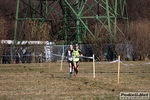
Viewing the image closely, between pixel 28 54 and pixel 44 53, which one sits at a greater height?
pixel 44 53

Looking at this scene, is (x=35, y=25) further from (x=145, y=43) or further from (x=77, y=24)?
(x=145, y=43)

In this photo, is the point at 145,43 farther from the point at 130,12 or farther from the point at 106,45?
the point at 130,12

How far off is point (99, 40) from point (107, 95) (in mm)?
33854

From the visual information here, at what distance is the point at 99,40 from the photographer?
48219 mm

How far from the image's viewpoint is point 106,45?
4806 centimetres

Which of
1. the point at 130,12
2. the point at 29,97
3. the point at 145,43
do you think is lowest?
the point at 29,97

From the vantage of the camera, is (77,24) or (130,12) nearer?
(77,24)

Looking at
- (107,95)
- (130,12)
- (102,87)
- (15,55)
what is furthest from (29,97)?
(130,12)

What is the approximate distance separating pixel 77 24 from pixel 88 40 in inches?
102

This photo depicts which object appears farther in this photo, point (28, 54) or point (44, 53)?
point (28, 54)

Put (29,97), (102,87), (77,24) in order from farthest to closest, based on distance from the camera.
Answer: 1. (77,24)
2. (102,87)
3. (29,97)

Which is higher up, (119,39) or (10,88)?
(119,39)

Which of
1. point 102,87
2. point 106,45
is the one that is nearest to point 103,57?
point 106,45

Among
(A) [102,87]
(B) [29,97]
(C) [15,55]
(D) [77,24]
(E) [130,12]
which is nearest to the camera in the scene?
(B) [29,97]
